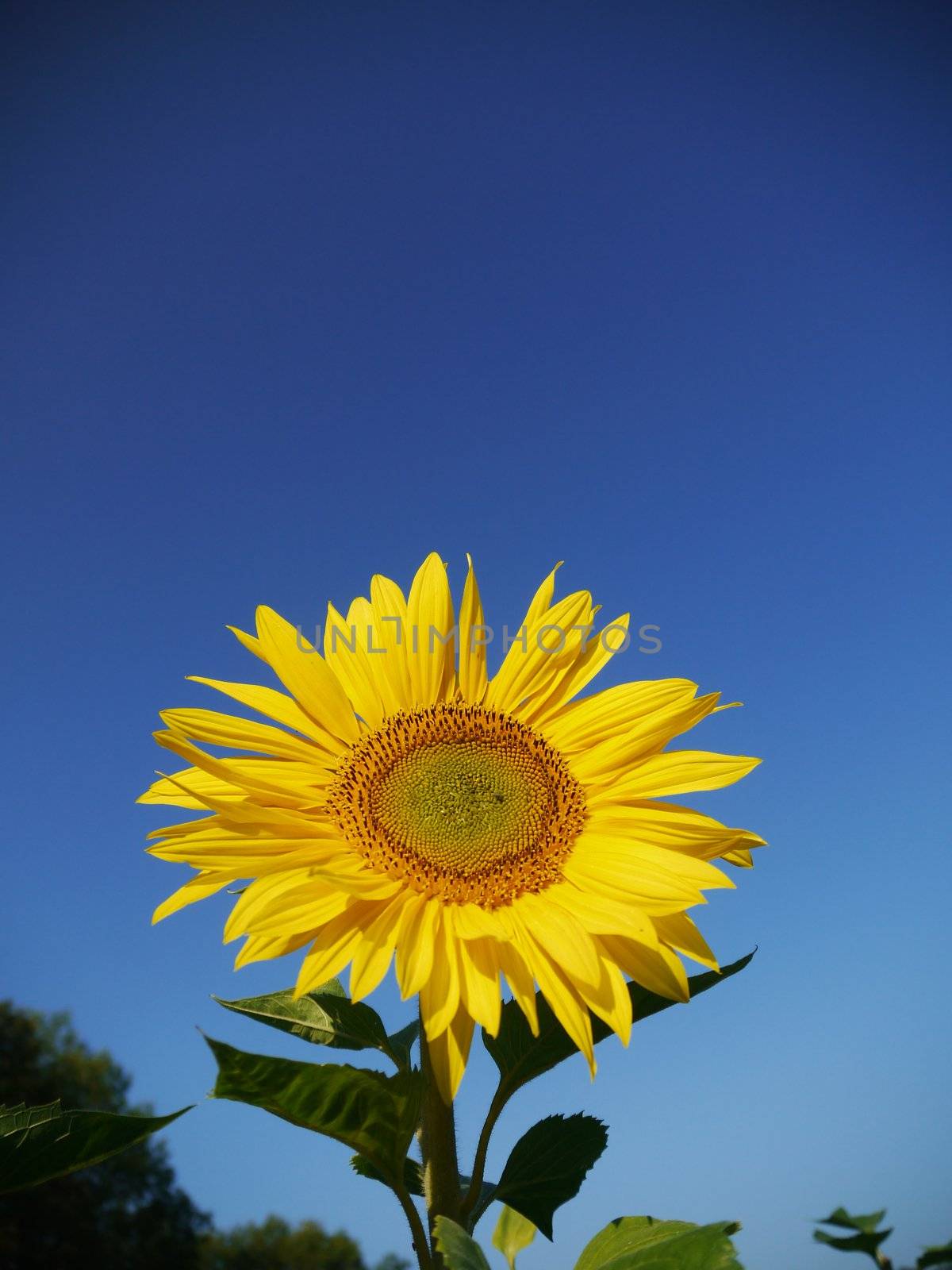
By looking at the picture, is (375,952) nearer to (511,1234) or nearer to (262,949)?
(262,949)

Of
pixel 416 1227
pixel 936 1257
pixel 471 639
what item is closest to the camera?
pixel 936 1257

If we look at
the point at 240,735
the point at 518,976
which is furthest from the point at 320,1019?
the point at 240,735

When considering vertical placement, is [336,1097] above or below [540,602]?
below

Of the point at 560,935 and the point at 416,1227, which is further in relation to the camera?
the point at 560,935

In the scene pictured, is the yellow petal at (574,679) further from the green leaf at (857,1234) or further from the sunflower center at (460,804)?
the green leaf at (857,1234)

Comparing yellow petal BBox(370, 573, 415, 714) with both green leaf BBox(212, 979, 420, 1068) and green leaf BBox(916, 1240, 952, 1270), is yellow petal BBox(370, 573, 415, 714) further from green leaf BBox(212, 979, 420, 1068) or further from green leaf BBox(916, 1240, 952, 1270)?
green leaf BBox(916, 1240, 952, 1270)

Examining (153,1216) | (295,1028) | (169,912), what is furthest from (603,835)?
(153,1216)
